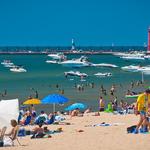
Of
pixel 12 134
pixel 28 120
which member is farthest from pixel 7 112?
pixel 28 120

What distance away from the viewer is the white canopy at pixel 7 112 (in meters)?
17.7

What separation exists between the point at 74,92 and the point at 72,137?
101 feet

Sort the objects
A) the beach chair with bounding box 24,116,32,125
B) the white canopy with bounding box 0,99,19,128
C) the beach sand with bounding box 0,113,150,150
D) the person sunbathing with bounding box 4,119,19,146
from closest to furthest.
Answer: the beach sand with bounding box 0,113,150,150
the person sunbathing with bounding box 4,119,19,146
the white canopy with bounding box 0,99,19,128
the beach chair with bounding box 24,116,32,125

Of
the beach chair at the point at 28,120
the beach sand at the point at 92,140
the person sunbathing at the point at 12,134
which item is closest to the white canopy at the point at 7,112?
the person sunbathing at the point at 12,134

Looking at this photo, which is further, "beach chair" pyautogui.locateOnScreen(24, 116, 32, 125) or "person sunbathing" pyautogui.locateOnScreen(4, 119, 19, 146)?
"beach chair" pyautogui.locateOnScreen(24, 116, 32, 125)

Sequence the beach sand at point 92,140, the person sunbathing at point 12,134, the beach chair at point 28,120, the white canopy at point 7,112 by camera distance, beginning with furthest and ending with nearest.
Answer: the beach chair at point 28,120
the white canopy at point 7,112
the person sunbathing at point 12,134
the beach sand at point 92,140

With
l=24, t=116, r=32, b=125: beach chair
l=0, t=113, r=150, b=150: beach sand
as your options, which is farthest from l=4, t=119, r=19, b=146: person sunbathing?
l=24, t=116, r=32, b=125: beach chair

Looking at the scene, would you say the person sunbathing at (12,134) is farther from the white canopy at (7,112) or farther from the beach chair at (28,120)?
the beach chair at (28,120)

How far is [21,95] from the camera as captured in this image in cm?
4744

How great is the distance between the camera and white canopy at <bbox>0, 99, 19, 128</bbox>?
58.0 feet

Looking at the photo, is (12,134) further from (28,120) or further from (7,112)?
(28,120)

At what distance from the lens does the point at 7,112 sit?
17797mm

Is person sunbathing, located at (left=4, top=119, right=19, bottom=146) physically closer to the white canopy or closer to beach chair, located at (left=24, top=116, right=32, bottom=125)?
the white canopy

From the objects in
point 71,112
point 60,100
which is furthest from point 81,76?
point 60,100
